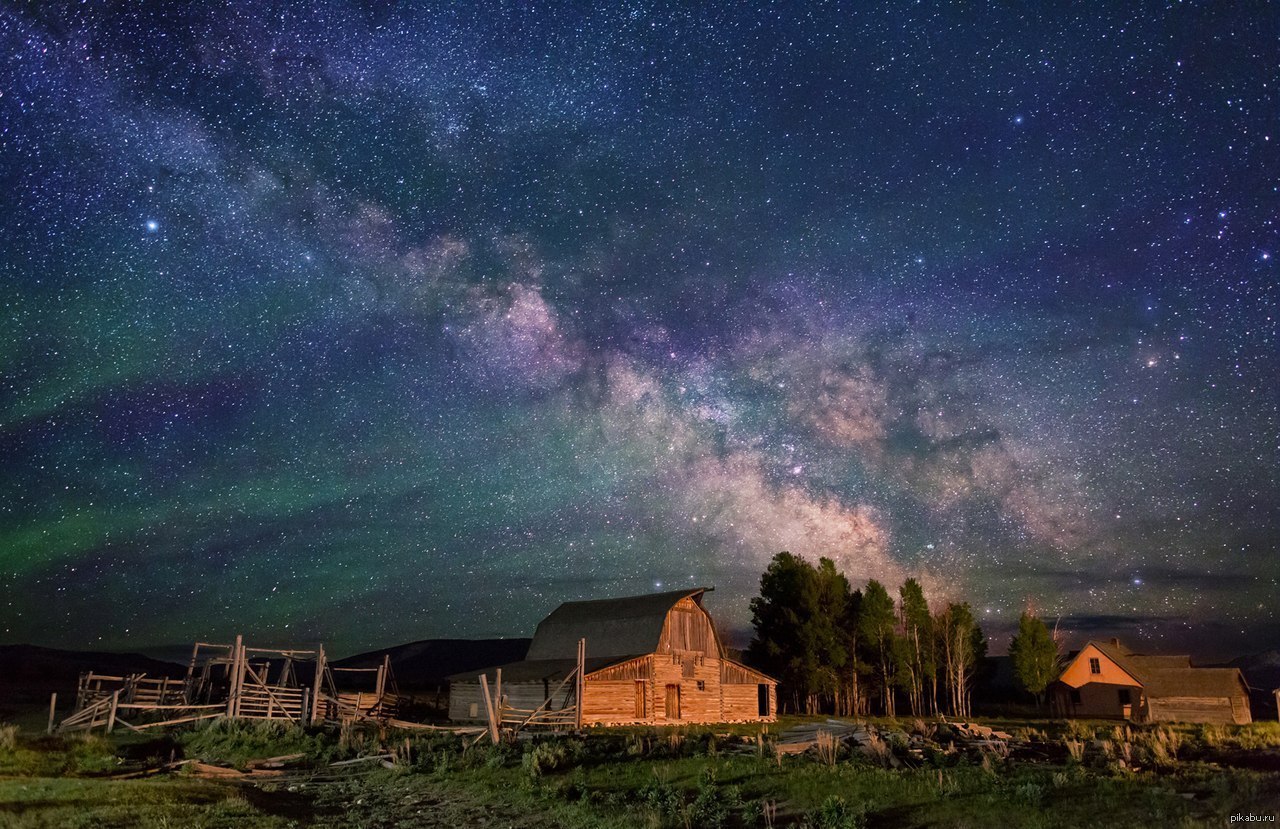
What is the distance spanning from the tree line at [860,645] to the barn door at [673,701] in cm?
1561

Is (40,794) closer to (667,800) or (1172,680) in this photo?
(667,800)

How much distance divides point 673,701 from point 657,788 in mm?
28864

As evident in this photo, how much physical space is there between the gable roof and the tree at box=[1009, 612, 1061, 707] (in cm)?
3312

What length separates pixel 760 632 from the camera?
208ft

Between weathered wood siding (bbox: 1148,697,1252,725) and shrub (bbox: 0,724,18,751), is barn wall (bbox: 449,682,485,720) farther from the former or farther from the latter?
weathered wood siding (bbox: 1148,697,1252,725)

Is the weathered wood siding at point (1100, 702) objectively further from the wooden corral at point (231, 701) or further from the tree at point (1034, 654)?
the wooden corral at point (231, 701)

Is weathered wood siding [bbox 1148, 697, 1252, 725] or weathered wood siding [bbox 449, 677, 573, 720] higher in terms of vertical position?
weathered wood siding [bbox 449, 677, 573, 720]

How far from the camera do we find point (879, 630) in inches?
2500

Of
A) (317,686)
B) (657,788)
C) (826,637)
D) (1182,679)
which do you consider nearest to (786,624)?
(826,637)

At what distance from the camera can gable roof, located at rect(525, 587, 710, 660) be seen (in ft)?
155

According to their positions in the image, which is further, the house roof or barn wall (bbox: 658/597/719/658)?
the house roof

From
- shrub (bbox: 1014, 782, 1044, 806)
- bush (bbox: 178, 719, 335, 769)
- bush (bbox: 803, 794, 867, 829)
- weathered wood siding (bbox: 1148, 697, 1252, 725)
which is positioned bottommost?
weathered wood siding (bbox: 1148, 697, 1252, 725)

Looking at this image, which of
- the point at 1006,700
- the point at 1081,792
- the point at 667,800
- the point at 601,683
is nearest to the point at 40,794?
the point at 667,800

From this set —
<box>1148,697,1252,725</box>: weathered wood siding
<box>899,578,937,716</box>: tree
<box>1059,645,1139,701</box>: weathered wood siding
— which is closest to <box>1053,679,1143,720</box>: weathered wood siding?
<box>1059,645,1139,701</box>: weathered wood siding
